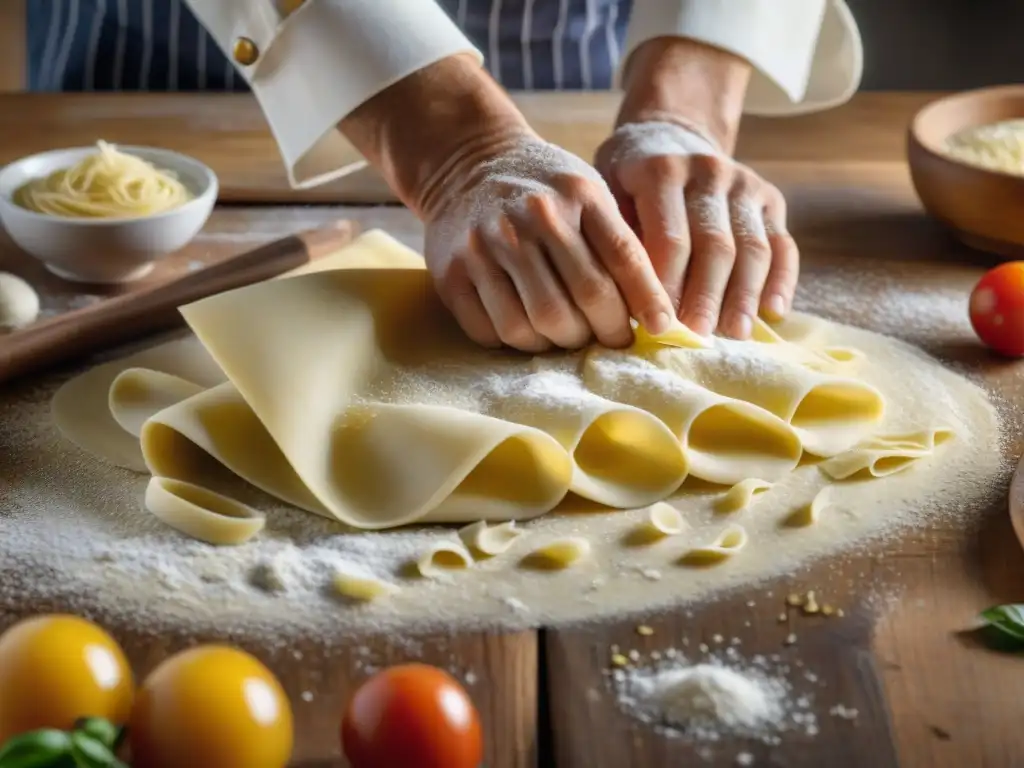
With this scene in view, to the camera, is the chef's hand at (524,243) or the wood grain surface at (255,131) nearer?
the chef's hand at (524,243)

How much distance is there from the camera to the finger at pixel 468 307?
1433 mm

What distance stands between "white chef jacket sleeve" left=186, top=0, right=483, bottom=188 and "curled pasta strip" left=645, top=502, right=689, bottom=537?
0.72m

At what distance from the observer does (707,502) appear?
127 cm

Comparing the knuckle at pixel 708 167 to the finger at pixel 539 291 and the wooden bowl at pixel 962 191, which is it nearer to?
the finger at pixel 539 291

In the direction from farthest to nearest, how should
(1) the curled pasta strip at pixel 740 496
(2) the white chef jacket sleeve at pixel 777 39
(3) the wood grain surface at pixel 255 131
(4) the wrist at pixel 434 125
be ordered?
(3) the wood grain surface at pixel 255 131
(2) the white chef jacket sleeve at pixel 777 39
(4) the wrist at pixel 434 125
(1) the curled pasta strip at pixel 740 496

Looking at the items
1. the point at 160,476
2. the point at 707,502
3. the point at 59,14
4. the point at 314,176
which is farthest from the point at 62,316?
the point at 59,14

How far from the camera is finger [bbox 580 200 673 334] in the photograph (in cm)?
137

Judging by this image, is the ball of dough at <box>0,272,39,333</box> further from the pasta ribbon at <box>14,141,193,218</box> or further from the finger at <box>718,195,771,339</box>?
the finger at <box>718,195,771,339</box>

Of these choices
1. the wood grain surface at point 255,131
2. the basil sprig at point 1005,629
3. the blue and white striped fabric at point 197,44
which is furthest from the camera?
the blue and white striped fabric at point 197,44

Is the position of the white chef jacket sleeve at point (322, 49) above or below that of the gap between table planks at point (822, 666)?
above

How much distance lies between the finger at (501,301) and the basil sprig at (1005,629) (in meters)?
0.57

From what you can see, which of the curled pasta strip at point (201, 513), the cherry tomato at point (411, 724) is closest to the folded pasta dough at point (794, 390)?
the curled pasta strip at point (201, 513)

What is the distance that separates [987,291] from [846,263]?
0.31m

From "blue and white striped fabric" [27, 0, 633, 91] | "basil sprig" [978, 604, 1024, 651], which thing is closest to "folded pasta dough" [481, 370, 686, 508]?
"basil sprig" [978, 604, 1024, 651]
